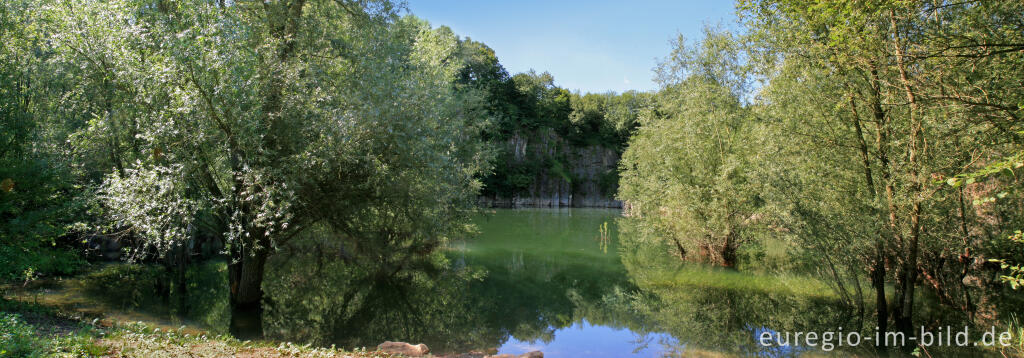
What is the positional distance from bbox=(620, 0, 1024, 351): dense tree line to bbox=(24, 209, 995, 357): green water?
2200mm

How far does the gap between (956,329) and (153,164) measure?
15989 millimetres

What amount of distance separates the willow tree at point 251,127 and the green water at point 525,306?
5.70 feet

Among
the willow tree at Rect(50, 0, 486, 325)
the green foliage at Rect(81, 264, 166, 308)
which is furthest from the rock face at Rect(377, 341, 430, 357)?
the green foliage at Rect(81, 264, 166, 308)

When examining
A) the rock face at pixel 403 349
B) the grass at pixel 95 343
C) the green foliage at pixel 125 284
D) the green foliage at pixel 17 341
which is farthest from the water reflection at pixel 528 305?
the green foliage at pixel 17 341

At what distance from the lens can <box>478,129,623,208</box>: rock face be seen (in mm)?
63938

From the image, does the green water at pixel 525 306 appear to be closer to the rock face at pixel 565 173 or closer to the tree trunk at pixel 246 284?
the tree trunk at pixel 246 284

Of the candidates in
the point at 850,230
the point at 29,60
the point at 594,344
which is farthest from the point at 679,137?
the point at 29,60

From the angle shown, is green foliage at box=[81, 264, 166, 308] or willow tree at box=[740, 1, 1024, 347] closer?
willow tree at box=[740, 1, 1024, 347]

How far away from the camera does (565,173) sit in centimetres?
6575

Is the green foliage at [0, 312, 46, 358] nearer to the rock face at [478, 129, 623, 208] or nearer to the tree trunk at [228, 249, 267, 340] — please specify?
the tree trunk at [228, 249, 267, 340]

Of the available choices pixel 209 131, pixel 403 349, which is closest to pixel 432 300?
pixel 403 349

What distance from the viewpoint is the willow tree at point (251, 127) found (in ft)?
28.2

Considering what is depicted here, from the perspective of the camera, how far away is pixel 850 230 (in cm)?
945

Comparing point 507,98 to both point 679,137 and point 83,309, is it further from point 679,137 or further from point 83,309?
point 83,309
